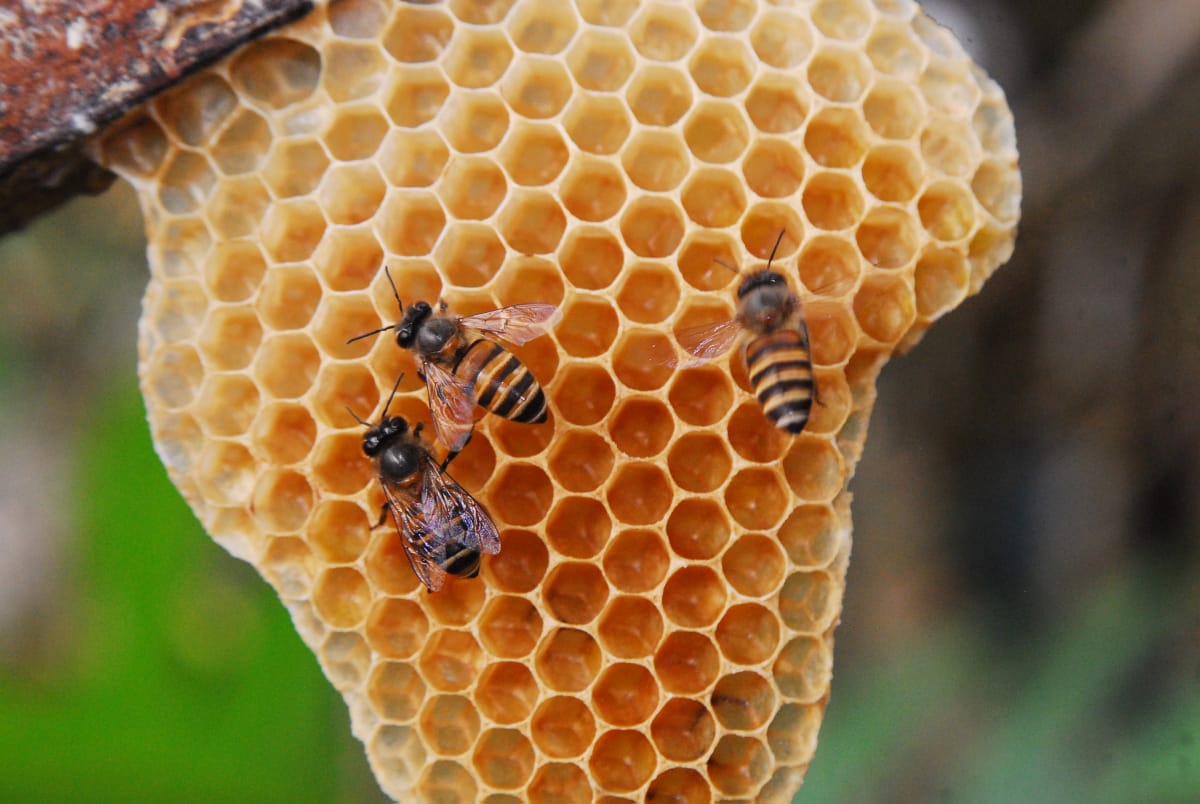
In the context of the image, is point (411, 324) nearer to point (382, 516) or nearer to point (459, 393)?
point (459, 393)

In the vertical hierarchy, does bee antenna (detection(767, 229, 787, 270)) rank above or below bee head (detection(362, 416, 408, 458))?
above

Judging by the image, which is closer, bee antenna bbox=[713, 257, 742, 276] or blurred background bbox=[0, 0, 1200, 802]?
bee antenna bbox=[713, 257, 742, 276]

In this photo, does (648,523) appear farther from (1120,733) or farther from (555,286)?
(1120,733)

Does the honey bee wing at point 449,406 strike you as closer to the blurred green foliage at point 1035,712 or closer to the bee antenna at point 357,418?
the bee antenna at point 357,418

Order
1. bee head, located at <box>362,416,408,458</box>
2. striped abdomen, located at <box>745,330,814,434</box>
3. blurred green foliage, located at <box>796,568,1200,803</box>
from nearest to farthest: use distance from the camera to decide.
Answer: striped abdomen, located at <box>745,330,814,434</box>
bee head, located at <box>362,416,408,458</box>
blurred green foliage, located at <box>796,568,1200,803</box>

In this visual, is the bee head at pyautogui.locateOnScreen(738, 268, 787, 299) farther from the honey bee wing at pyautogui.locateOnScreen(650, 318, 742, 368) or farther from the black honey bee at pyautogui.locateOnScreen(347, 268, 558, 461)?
the black honey bee at pyautogui.locateOnScreen(347, 268, 558, 461)

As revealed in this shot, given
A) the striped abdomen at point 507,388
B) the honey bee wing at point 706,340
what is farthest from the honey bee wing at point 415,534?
the honey bee wing at point 706,340

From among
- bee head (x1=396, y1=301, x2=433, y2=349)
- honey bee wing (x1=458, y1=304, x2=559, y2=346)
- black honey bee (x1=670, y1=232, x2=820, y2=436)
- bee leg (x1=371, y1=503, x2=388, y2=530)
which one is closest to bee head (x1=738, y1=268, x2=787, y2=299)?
black honey bee (x1=670, y1=232, x2=820, y2=436)
